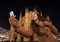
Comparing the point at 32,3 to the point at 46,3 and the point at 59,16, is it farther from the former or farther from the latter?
the point at 59,16

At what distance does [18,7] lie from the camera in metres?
1.40

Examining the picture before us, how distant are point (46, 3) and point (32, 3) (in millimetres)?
117

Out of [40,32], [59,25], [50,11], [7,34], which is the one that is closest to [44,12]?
[50,11]

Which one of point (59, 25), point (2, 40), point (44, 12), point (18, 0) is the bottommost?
point (2, 40)

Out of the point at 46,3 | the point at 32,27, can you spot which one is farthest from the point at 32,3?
the point at 32,27

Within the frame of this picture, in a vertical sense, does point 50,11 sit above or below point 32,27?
above

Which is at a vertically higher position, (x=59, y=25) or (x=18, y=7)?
(x=18, y=7)

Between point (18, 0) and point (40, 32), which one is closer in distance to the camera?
point (40, 32)

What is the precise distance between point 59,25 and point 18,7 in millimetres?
376

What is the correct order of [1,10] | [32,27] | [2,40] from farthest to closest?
[1,10] < [2,40] < [32,27]

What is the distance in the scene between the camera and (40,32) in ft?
2.26

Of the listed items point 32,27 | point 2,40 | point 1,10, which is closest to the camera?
point 32,27

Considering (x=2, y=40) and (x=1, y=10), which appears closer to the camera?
(x=2, y=40)

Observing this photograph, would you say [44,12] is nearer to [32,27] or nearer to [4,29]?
[4,29]
